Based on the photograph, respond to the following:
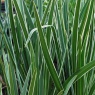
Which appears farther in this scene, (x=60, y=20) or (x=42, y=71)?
(x=60, y=20)

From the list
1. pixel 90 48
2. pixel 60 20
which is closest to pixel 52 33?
pixel 60 20

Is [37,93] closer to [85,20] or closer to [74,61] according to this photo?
[74,61]

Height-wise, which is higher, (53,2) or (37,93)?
(53,2)

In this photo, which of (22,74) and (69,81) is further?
(22,74)

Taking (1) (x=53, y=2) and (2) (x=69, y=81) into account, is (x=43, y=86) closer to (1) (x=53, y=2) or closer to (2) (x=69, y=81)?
(2) (x=69, y=81)

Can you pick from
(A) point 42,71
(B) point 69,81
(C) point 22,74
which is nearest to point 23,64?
(C) point 22,74

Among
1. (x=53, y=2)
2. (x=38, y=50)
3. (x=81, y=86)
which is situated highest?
(x=53, y=2)

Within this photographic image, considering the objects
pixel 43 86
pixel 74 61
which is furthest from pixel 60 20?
pixel 43 86

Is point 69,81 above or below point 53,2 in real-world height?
below
